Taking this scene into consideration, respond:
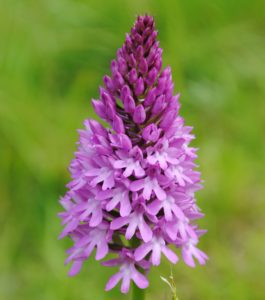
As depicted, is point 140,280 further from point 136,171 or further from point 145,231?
point 136,171

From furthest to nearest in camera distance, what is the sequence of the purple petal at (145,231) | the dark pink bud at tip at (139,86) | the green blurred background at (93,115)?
1. the green blurred background at (93,115)
2. the dark pink bud at tip at (139,86)
3. the purple petal at (145,231)

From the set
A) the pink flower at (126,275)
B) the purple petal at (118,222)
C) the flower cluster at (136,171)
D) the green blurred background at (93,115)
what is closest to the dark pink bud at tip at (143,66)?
the flower cluster at (136,171)

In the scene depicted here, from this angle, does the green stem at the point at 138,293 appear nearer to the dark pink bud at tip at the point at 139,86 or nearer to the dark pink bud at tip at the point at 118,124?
the dark pink bud at tip at the point at 118,124

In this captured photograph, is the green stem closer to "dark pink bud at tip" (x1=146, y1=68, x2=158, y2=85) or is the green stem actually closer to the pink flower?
the pink flower

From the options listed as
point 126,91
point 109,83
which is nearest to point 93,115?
point 109,83

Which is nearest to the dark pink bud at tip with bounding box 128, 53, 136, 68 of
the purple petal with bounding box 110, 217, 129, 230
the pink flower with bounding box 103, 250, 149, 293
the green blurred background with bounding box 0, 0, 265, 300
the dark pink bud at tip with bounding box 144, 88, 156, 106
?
the dark pink bud at tip with bounding box 144, 88, 156, 106

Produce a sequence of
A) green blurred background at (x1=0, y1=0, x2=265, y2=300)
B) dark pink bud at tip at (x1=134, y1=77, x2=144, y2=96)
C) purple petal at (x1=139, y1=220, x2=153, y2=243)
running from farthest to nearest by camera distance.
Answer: green blurred background at (x1=0, y1=0, x2=265, y2=300), dark pink bud at tip at (x1=134, y1=77, x2=144, y2=96), purple petal at (x1=139, y1=220, x2=153, y2=243)
